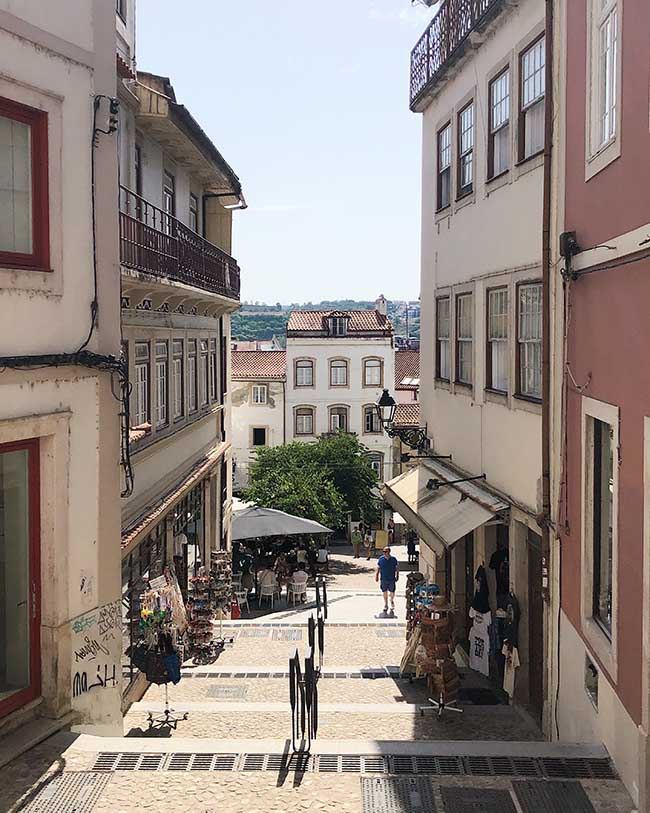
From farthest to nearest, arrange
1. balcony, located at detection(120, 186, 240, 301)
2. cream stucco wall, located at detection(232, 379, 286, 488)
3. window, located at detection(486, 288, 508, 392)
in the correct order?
1. cream stucco wall, located at detection(232, 379, 286, 488)
2. window, located at detection(486, 288, 508, 392)
3. balcony, located at detection(120, 186, 240, 301)

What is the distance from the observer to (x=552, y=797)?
758 centimetres

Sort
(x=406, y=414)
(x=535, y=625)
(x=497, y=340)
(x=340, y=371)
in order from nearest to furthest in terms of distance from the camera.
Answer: (x=535, y=625), (x=497, y=340), (x=406, y=414), (x=340, y=371)

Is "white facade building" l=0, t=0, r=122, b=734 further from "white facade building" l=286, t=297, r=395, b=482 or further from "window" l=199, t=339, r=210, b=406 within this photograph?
"white facade building" l=286, t=297, r=395, b=482

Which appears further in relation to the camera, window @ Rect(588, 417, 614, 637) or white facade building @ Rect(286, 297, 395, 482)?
white facade building @ Rect(286, 297, 395, 482)

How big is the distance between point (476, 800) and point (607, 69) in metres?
6.25

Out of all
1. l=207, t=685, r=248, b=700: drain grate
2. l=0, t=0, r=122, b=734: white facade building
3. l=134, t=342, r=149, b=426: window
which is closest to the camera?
l=0, t=0, r=122, b=734: white facade building

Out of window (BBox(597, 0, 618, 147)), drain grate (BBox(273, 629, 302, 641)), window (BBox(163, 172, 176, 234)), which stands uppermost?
window (BBox(163, 172, 176, 234))

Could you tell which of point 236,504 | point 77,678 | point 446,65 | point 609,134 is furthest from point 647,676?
point 236,504

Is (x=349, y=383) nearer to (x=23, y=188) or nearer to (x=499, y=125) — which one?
(x=499, y=125)

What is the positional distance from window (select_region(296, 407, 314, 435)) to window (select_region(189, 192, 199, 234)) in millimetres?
34048

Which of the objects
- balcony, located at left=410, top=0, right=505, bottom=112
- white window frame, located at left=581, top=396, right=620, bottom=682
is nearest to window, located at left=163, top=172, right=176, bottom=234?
balcony, located at left=410, top=0, right=505, bottom=112

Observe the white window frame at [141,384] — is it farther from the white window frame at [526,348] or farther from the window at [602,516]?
the window at [602,516]

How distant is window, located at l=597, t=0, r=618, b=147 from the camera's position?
8680 millimetres

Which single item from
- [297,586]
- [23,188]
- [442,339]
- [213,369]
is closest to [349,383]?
[213,369]
